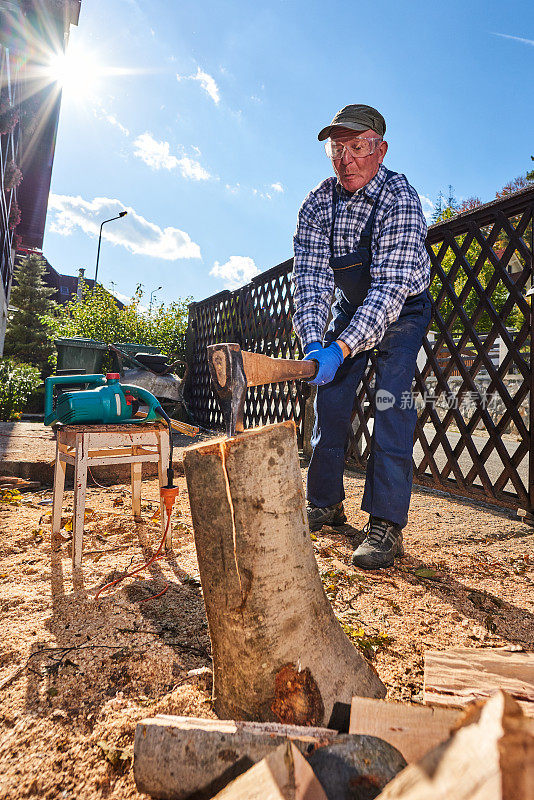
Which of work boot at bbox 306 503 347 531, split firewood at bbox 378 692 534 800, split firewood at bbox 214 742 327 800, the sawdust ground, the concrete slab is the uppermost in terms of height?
split firewood at bbox 378 692 534 800

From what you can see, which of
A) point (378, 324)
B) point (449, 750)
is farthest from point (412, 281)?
point (449, 750)

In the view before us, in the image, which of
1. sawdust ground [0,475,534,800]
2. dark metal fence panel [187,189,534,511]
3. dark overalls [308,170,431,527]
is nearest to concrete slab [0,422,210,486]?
sawdust ground [0,475,534,800]

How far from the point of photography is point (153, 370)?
6.51 metres

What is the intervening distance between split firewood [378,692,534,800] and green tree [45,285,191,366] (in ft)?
26.7

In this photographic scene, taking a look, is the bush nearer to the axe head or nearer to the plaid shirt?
the plaid shirt

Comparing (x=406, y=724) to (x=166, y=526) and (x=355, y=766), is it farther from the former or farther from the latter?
(x=166, y=526)

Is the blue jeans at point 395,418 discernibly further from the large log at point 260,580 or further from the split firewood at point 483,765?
the split firewood at point 483,765

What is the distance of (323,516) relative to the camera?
2.42 meters

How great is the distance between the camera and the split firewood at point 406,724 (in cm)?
76

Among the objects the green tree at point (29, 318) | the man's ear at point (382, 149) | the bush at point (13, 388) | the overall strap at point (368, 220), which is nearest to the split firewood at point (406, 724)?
the overall strap at point (368, 220)

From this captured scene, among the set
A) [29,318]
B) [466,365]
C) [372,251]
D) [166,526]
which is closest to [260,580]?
[166,526]

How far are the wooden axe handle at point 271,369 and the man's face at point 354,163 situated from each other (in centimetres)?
105

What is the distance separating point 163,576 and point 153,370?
496 cm

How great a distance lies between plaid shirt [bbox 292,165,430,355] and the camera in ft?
5.95
